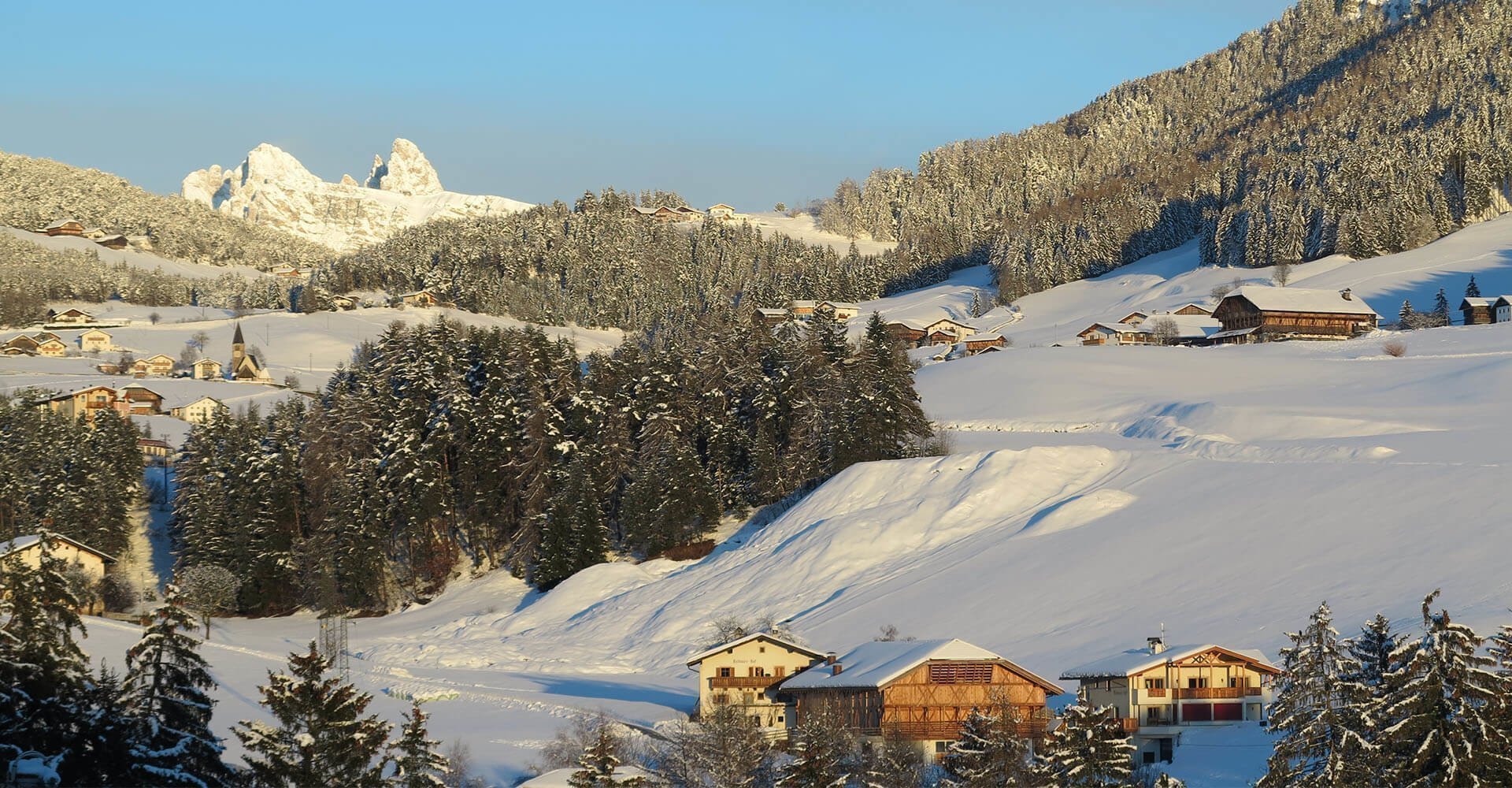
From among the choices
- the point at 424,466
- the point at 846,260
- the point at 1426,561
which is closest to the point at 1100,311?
the point at 846,260

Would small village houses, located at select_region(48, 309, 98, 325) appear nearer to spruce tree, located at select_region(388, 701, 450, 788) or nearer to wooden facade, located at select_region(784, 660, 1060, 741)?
wooden facade, located at select_region(784, 660, 1060, 741)

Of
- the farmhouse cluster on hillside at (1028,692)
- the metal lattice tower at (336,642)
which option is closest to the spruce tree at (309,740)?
the farmhouse cluster on hillside at (1028,692)

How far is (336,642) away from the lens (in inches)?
2469

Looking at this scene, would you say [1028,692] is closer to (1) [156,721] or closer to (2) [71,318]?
(1) [156,721]

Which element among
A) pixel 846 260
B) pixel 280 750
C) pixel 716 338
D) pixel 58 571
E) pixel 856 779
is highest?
pixel 846 260

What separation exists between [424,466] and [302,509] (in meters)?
8.12

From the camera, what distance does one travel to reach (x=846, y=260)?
578 feet

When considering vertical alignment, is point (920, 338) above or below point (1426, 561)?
above

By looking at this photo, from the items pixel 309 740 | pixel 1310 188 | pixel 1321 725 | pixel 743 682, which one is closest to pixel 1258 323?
pixel 1310 188

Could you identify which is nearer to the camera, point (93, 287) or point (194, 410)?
→ point (194, 410)

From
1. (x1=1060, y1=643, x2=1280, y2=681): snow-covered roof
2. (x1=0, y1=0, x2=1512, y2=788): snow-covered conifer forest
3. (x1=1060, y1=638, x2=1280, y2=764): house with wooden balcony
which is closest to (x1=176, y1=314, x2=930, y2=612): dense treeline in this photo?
(x1=0, y1=0, x2=1512, y2=788): snow-covered conifer forest

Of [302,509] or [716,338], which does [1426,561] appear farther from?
[302,509]

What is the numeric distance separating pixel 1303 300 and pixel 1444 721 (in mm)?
90270

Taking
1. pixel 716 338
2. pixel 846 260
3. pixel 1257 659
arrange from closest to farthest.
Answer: pixel 1257 659 < pixel 716 338 < pixel 846 260
